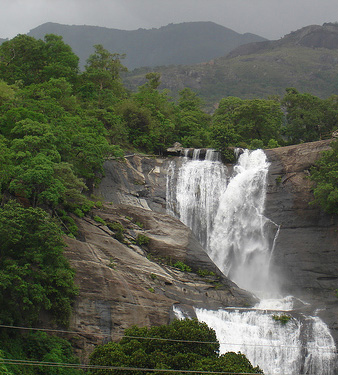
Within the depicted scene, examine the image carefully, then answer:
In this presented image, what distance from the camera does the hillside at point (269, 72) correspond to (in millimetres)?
139875

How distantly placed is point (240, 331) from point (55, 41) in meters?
41.2

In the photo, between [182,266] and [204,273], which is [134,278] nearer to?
[182,266]

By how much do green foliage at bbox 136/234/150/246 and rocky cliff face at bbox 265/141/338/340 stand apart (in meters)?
9.98

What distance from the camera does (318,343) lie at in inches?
1155

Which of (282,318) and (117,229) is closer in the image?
(282,318)

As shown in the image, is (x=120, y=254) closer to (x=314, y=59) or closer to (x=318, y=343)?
(x=318, y=343)

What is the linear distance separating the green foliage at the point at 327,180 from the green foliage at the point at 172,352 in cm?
1654

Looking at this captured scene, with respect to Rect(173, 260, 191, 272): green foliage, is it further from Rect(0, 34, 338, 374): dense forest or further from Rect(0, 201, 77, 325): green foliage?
Rect(0, 201, 77, 325): green foliage

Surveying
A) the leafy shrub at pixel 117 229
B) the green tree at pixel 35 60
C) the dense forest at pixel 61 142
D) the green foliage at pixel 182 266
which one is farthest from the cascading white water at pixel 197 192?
the green tree at pixel 35 60

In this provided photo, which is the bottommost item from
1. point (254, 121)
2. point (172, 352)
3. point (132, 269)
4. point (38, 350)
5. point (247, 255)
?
point (38, 350)

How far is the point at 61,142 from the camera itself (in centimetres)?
3650

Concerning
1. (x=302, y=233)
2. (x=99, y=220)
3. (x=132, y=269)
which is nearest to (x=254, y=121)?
(x=302, y=233)

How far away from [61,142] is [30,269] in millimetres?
12681

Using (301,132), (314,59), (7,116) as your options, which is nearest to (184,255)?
(7,116)
